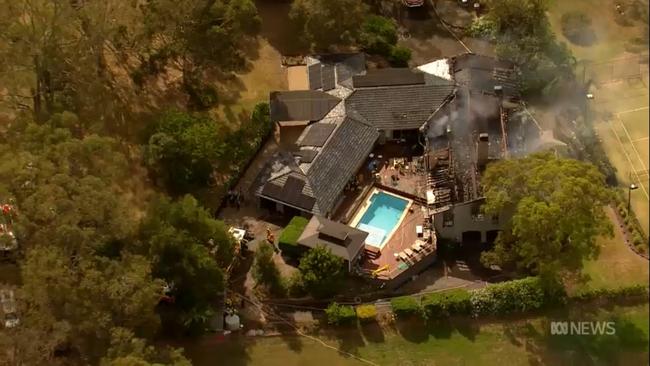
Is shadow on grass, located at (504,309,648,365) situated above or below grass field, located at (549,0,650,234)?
below

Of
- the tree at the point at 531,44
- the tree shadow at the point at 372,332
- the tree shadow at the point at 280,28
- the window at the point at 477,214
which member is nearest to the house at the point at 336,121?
the tree shadow at the point at 280,28

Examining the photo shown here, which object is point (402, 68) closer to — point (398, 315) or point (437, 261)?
point (437, 261)

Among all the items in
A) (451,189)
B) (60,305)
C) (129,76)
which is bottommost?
(60,305)

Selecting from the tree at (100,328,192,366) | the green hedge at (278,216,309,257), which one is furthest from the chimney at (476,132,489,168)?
the tree at (100,328,192,366)

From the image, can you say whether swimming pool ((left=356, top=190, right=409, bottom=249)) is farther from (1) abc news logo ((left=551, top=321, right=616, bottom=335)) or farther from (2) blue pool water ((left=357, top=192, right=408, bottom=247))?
(1) abc news logo ((left=551, top=321, right=616, bottom=335))

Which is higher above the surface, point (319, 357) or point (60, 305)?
point (60, 305)

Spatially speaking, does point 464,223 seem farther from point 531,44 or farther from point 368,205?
point 531,44

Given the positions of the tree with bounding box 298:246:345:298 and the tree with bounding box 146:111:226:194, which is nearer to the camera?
the tree with bounding box 298:246:345:298

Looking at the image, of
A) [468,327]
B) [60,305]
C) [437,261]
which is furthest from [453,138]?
[60,305]

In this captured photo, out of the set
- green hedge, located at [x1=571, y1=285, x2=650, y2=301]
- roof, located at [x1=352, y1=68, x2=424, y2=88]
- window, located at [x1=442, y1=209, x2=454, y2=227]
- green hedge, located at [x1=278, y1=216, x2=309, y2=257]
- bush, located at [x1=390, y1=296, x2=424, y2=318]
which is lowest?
bush, located at [x1=390, y1=296, x2=424, y2=318]
